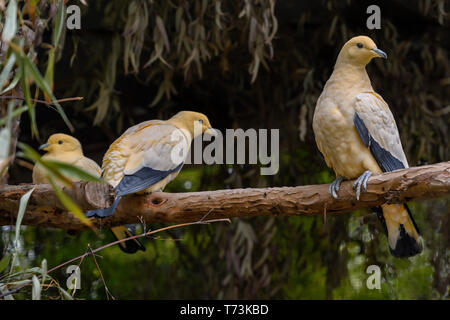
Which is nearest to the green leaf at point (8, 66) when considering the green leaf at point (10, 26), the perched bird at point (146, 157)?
the green leaf at point (10, 26)

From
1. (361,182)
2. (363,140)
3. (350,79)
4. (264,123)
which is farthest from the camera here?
(264,123)

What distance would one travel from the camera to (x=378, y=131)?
2174 millimetres

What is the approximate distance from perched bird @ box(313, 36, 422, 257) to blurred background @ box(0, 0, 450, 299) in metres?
1.13

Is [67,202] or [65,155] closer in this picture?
[67,202]

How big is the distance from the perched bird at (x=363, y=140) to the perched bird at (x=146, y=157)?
1.69 ft

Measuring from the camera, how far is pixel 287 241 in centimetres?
388

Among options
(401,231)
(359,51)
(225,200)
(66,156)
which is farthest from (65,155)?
(401,231)

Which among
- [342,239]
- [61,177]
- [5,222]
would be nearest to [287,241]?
[342,239]

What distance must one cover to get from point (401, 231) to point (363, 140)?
1.18 feet

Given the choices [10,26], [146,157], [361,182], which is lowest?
[361,182]

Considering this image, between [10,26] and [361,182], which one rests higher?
[10,26]

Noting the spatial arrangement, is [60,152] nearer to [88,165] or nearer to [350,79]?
[88,165]

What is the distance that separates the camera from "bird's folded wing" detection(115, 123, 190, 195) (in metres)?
2.13

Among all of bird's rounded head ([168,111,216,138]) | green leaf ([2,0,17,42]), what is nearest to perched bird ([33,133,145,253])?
bird's rounded head ([168,111,216,138])
